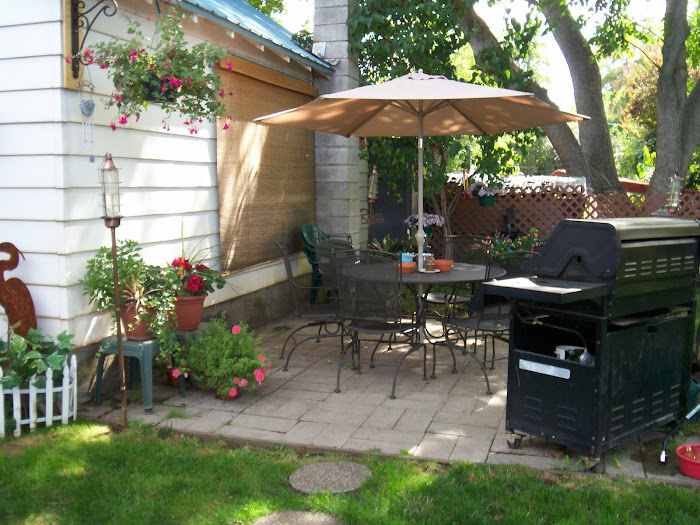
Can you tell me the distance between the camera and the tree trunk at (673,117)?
9773 millimetres

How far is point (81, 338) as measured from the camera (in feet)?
14.9

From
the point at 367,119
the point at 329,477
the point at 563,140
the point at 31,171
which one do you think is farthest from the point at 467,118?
the point at 563,140

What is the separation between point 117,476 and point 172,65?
2.51m

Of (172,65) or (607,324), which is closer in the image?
(607,324)

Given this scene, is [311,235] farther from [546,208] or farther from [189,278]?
[546,208]

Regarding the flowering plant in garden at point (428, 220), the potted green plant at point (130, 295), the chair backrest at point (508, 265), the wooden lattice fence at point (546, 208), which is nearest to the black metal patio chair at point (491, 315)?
the chair backrest at point (508, 265)

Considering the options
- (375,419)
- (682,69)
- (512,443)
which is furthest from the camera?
(682,69)

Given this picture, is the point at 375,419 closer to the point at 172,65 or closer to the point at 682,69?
the point at 172,65

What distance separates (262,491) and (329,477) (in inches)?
14.0

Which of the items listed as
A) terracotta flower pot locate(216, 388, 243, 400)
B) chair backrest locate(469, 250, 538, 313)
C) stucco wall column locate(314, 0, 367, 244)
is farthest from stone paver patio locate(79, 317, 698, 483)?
stucco wall column locate(314, 0, 367, 244)

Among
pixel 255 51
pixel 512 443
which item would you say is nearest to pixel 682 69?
pixel 255 51

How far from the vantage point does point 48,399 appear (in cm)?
412

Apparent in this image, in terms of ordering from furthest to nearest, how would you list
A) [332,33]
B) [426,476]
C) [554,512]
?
[332,33] < [426,476] < [554,512]

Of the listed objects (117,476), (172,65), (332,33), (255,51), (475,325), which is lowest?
(117,476)
